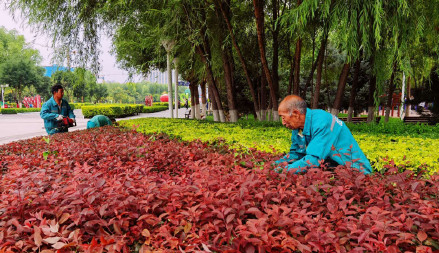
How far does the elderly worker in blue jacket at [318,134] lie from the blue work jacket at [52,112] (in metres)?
4.78

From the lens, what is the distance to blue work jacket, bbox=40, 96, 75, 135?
218 inches

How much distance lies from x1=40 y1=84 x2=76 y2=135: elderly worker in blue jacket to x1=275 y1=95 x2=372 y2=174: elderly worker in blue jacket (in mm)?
4615

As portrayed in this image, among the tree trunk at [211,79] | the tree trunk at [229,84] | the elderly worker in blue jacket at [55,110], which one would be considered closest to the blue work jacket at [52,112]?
the elderly worker in blue jacket at [55,110]

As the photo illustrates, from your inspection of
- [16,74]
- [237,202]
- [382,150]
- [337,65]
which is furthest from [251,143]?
[16,74]

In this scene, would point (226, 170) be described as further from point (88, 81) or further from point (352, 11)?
point (88, 81)

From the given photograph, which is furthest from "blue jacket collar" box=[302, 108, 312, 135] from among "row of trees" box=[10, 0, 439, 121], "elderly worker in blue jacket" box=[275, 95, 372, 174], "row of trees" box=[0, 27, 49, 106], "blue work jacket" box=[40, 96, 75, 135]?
"row of trees" box=[0, 27, 49, 106]

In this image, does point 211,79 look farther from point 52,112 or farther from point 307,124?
point 307,124

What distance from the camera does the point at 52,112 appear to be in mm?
5723

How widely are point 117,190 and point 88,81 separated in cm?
872

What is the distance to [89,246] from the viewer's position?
1117 mm

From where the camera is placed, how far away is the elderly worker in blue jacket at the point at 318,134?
234 cm

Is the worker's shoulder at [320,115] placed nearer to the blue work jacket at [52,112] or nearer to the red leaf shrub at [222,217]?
the red leaf shrub at [222,217]

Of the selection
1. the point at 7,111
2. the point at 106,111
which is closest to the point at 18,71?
the point at 7,111

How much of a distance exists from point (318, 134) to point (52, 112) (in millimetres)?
5253
